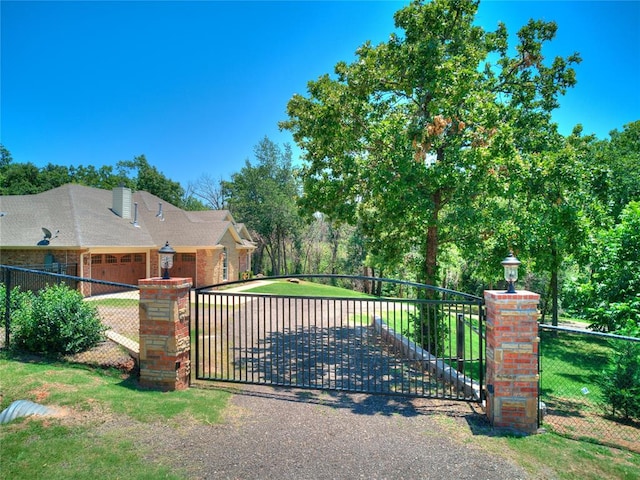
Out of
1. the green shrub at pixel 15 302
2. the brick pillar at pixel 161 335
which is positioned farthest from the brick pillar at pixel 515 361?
the green shrub at pixel 15 302

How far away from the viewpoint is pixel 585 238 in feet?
22.5

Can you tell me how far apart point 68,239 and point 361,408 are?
50.0ft

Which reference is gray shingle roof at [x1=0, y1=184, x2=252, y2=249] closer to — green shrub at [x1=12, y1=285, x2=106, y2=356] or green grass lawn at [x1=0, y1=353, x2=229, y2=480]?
green shrub at [x1=12, y1=285, x2=106, y2=356]

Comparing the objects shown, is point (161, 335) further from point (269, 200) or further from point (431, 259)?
point (269, 200)

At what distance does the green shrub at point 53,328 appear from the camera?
230 inches

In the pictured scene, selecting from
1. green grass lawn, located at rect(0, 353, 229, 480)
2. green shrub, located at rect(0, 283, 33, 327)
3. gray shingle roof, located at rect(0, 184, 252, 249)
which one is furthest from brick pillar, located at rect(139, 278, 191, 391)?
gray shingle roof, located at rect(0, 184, 252, 249)

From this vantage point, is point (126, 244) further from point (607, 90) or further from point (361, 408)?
point (607, 90)

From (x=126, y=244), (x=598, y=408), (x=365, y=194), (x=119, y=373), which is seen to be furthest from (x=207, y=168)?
(x=598, y=408)

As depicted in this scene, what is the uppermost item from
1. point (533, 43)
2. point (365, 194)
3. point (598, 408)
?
point (533, 43)

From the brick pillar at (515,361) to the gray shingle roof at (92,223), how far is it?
15880 millimetres

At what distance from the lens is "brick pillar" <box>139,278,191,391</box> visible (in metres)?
4.89

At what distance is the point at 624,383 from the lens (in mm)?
5262

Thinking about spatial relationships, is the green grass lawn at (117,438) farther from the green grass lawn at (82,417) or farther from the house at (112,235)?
the house at (112,235)

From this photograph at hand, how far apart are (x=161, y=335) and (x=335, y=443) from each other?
2.76 meters
